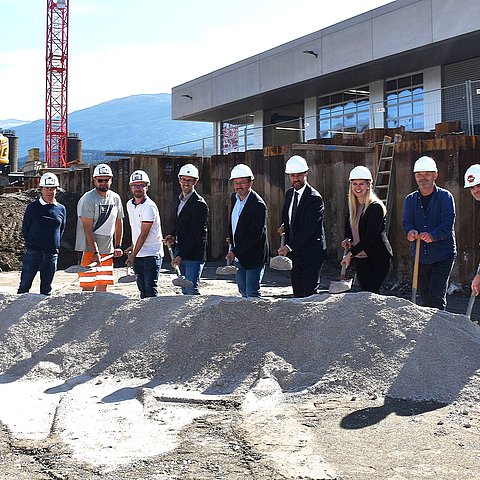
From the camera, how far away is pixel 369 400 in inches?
189

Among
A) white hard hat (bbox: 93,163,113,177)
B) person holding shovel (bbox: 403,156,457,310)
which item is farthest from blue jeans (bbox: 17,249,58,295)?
person holding shovel (bbox: 403,156,457,310)

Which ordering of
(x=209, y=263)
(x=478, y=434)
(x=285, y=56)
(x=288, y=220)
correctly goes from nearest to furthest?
(x=478, y=434), (x=288, y=220), (x=209, y=263), (x=285, y=56)

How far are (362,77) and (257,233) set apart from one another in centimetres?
1782

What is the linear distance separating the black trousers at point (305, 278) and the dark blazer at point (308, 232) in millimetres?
57

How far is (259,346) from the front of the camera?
556cm

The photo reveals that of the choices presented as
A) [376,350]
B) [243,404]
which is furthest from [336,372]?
[243,404]

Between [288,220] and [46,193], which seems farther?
[46,193]

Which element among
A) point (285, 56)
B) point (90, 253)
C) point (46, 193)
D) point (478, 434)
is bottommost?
point (478, 434)

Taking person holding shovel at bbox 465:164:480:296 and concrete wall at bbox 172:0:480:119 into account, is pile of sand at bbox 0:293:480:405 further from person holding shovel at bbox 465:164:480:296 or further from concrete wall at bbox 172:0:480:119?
concrete wall at bbox 172:0:480:119

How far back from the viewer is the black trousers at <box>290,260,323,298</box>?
648 centimetres

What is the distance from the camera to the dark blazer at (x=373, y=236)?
20.2 feet

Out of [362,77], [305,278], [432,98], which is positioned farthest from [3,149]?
[305,278]

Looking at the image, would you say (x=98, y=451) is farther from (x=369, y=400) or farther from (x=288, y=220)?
(x=288, y=220)

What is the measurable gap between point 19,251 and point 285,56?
12.5 m
